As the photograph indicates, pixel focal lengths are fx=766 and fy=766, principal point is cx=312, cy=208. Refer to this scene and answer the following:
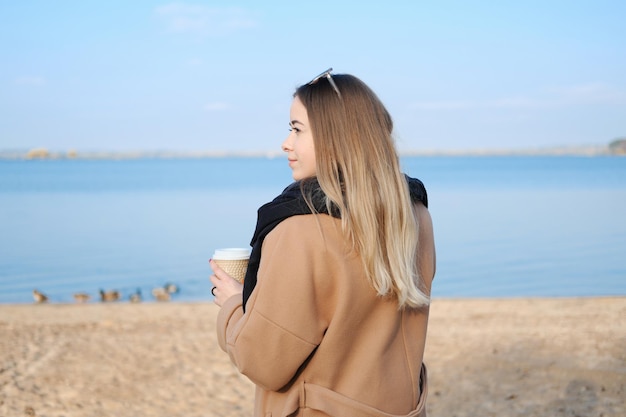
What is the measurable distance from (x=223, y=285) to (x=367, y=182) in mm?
567

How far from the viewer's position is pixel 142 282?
17.2 m

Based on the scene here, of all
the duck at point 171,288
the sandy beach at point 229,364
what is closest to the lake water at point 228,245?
the duck at point 171,288

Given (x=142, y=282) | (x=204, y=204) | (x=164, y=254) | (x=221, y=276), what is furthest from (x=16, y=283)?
(x=204, y=204)

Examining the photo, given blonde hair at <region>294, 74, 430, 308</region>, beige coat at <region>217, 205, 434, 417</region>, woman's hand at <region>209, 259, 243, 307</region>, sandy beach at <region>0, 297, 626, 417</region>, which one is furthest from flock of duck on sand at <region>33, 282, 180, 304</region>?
blonde hair at <region>294, 74, 430, 308</region>

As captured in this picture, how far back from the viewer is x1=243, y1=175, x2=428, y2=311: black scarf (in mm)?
1958

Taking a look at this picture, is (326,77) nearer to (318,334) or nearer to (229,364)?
(318,334)

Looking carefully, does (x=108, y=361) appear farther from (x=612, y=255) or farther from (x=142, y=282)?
(x=612, y=255)

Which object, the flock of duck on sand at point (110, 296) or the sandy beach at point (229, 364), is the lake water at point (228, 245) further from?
the sandy beach at point (229, 364)

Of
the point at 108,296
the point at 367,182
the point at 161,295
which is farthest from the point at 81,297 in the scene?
the point at 367,182

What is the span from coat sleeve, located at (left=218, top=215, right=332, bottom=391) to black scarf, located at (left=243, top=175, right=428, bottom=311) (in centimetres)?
2

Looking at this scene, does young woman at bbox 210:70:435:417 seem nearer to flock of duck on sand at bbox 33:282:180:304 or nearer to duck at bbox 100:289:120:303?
flock of duck on sand at bbox 33:282:180:304

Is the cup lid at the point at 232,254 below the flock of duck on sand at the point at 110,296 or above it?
above

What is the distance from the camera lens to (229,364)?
7.79 metres

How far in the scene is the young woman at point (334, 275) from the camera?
195 centimetres
